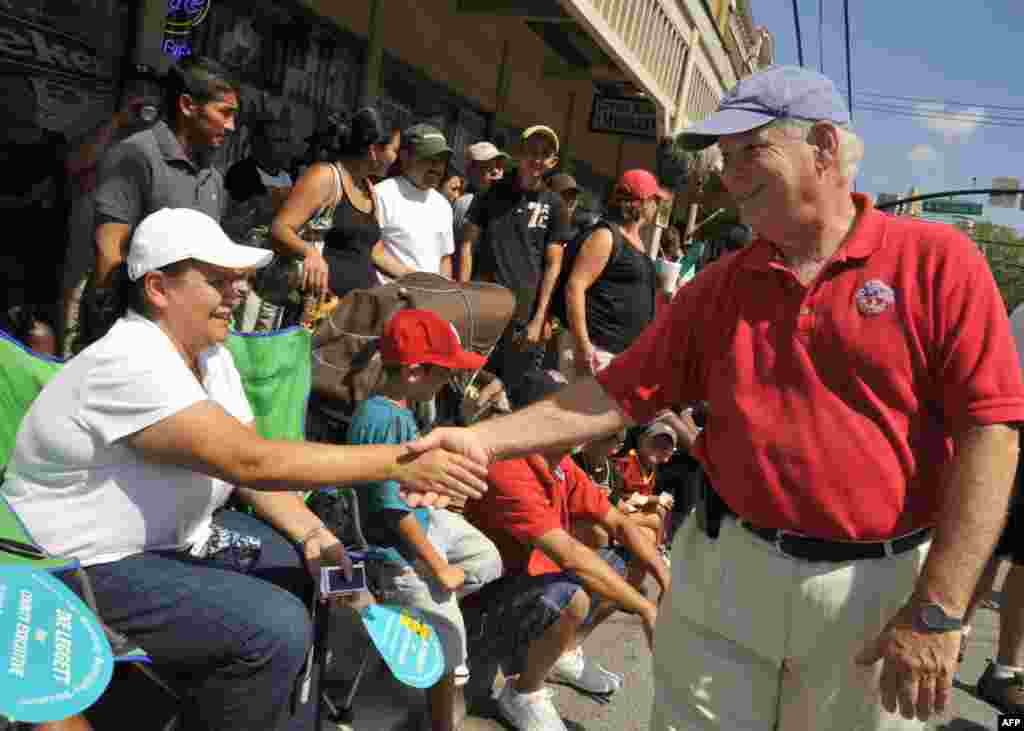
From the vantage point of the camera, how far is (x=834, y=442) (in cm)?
207

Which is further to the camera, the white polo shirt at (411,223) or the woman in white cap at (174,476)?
the white polo shirt at (411,223)

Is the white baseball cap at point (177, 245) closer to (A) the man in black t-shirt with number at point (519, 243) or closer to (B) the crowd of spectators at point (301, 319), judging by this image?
(B) the crowd of spectators at point (301, 319)

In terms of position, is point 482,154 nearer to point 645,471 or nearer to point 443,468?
point 645,471

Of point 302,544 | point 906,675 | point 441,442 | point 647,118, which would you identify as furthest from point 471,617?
point 647,118

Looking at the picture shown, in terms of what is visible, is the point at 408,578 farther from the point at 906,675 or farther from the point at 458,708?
the point at 906,675

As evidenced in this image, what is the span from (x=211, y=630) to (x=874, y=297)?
174 centimetres

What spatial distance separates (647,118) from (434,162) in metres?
8.95

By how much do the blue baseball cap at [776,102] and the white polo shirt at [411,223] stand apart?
3281 millimetres

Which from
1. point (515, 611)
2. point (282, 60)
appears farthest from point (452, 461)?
point (282, 60)

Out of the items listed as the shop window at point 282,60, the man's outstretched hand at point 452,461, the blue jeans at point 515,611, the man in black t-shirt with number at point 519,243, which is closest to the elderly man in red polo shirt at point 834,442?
the man's outstretched hand at point 452,461

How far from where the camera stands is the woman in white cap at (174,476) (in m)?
2.61

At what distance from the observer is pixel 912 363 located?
6.70ft

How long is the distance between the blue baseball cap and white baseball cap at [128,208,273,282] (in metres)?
1.35

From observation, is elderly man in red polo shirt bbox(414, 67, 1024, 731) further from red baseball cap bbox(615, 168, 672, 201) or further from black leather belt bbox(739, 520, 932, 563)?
red baseball cap bbox(615, 168, 672, 201)
